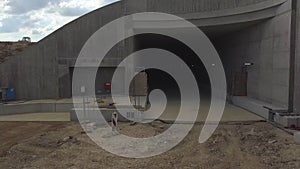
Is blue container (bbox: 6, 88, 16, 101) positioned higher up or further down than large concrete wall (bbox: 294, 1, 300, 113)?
further down

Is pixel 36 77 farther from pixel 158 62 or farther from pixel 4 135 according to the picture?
pixel 158 62

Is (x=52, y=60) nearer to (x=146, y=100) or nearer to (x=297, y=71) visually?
(x=146, y=100)

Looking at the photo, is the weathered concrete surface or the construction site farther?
the weathered concrete surface

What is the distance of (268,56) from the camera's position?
16094mm

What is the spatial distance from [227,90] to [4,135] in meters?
17.1

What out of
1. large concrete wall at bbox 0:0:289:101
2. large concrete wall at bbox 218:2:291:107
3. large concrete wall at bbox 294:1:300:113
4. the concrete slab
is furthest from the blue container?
large concrete wall at bbox 294:1:300:113

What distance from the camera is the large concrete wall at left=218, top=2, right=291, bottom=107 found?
46.5 ft

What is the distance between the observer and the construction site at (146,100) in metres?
9.30

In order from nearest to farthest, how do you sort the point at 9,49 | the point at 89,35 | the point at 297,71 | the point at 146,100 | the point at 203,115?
the point at 297,71
the point at 203,115
the point at 146,100
the point at 89,35
the point at 9,49

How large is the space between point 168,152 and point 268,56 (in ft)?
32.2

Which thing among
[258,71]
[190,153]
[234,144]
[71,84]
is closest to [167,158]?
[190,153]

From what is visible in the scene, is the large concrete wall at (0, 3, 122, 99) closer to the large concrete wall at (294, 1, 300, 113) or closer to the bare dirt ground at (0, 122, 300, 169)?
the bare dirt ground at (0, 122, 300, 169)

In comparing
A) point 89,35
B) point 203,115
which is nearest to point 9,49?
point 89,35

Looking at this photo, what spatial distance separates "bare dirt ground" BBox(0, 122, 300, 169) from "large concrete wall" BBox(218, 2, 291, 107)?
3049 mm
